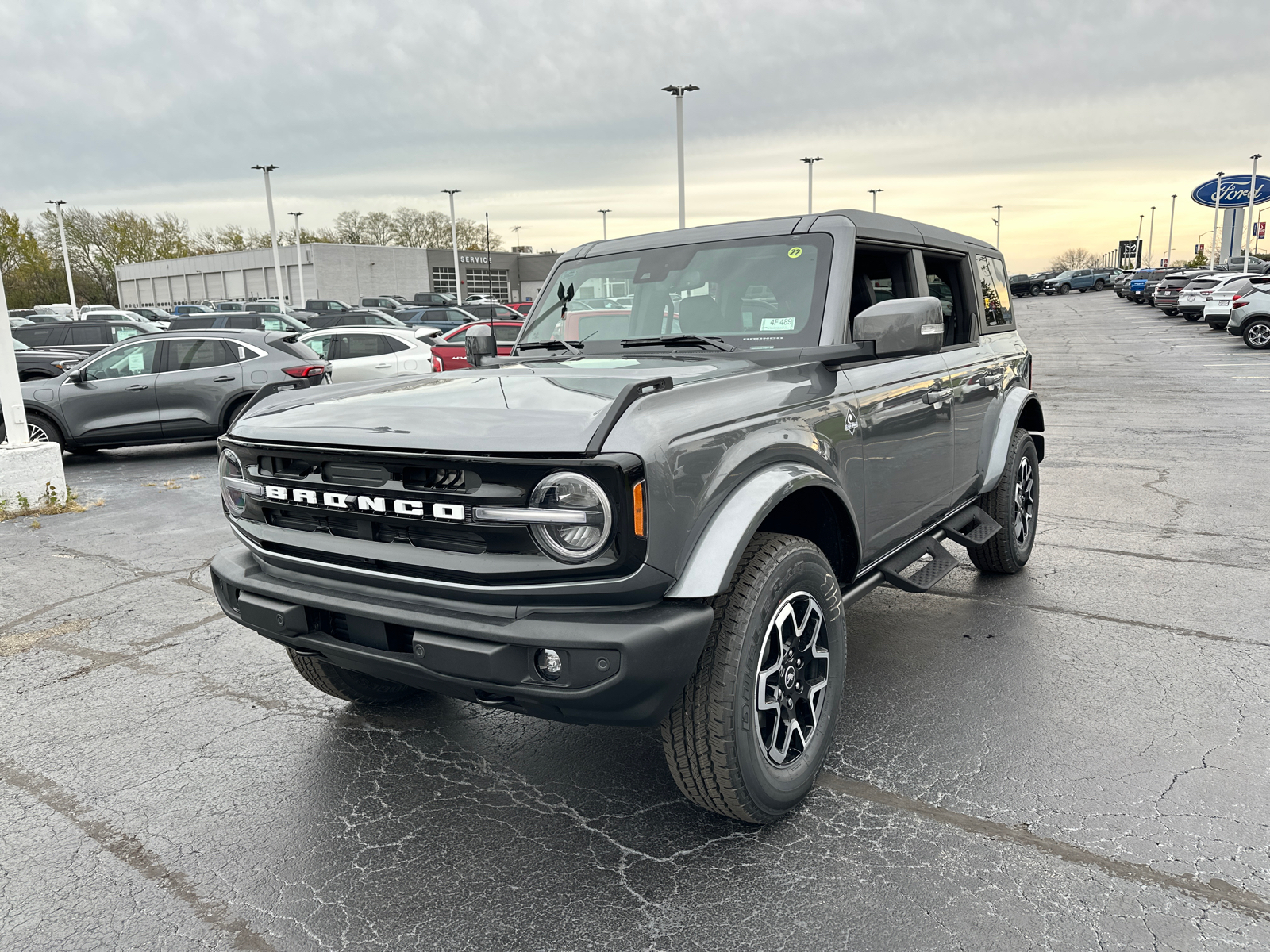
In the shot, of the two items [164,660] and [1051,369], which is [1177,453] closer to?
[164,660]

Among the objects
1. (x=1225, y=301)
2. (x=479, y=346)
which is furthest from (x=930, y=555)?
(x=1225, y=301)

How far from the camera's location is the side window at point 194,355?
1172cm

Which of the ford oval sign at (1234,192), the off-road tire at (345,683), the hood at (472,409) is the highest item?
the ford oval sign at (1234,192)

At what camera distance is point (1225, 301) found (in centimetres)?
2694

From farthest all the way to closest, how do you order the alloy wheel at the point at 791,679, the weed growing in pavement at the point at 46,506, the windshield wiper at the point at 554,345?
the weed growing in pavement at the point at 46,506, the windshield wiper at the point at 554,345, the alloy wheel at the point at 791,679

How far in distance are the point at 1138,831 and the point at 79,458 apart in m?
13.3

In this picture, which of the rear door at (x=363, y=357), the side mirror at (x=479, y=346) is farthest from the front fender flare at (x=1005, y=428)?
the rear door at (x=363, y=357)

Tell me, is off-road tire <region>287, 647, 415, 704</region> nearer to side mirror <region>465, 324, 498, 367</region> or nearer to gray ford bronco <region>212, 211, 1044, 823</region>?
gray ford bronco <region>212, 211, 1044, 823</region>

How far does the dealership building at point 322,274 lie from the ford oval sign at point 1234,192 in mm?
49829

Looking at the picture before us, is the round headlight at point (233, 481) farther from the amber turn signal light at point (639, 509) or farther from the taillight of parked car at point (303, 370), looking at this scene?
the taillight of parked car at point (303, 370)

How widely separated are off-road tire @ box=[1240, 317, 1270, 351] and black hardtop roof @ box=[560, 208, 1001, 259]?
23505mm

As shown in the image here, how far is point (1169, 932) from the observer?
2.36 m

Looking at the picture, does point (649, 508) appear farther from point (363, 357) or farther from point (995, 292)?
point (363, 357)

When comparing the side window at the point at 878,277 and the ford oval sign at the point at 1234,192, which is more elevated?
the ford oval sign at the point at 1234,192
